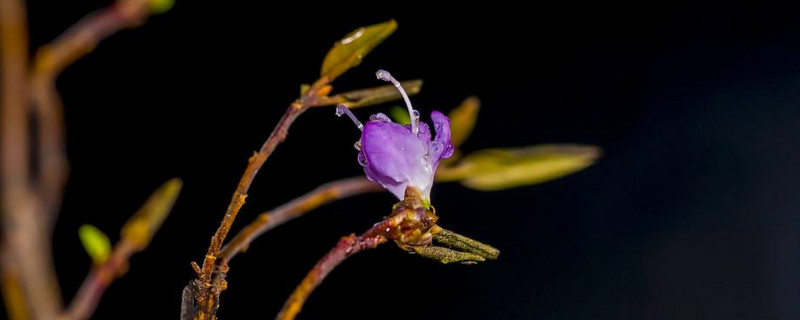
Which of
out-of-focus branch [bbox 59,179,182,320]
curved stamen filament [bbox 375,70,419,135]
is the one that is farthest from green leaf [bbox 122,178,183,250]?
curved stamen filament [bbox 375,70,419,135]

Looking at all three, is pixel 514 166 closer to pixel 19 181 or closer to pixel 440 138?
pixel 440 138


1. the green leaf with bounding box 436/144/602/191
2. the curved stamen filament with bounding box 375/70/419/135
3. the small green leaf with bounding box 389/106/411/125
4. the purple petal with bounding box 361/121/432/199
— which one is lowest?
the purple petal with bounding box 361/121/432/199

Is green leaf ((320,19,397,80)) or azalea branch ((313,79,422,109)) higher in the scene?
green leaf ((320,19,397,80))

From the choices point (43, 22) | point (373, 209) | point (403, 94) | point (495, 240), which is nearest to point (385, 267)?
point (373, 209)

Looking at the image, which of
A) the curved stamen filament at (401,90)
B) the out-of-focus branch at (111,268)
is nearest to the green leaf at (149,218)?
the out-of-focus branch at (111,268)

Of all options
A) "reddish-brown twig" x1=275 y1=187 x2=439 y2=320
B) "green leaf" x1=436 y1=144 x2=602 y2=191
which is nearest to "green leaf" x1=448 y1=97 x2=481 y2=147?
"green leaf" x1=436 y1=144 x2=602 y2=191

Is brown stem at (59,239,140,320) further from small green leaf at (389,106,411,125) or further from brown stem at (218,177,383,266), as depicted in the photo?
small green leaf at (389,106,411,125)

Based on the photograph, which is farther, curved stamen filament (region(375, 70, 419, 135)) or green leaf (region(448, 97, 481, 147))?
green leaf (region(448, 97, 481, 147))

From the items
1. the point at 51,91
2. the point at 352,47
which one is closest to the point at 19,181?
the point at 51,91
